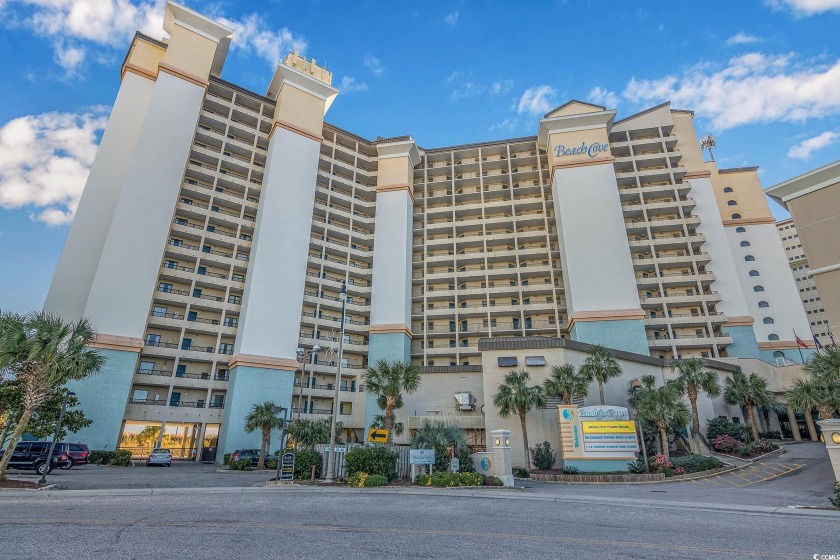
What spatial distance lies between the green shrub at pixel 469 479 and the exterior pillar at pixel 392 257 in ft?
89.5

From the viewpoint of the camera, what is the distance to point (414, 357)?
2194 inches

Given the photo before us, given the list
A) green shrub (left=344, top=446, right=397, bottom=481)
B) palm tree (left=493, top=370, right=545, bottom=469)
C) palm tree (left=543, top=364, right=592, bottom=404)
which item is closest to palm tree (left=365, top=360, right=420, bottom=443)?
palm tree (left=493, top=370, right=545, bottom=469)

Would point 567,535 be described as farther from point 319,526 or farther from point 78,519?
point 78,519

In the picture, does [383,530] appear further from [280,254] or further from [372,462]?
[280,254]

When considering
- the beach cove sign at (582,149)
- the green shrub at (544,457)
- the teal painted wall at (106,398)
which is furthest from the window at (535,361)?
the teal painted wall at (106,398)

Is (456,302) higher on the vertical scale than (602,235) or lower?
lower

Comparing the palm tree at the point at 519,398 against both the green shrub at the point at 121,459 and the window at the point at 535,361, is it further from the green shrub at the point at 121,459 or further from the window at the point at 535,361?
the green shrub at the point at 121,459

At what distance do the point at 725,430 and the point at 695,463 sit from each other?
10398mm

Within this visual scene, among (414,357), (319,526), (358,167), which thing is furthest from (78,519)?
(358,167)

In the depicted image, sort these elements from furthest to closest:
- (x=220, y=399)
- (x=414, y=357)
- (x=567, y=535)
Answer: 1. (x=414, y=357)
2. (x=220, y=399)
3. (x=567, y=535)

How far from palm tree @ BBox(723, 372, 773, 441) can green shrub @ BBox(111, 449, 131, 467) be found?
52710 millimetres

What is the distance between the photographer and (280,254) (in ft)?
163

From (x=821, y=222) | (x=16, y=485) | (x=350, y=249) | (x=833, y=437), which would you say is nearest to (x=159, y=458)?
(x=16, y=485)

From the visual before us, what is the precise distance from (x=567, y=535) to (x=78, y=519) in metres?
11.9
